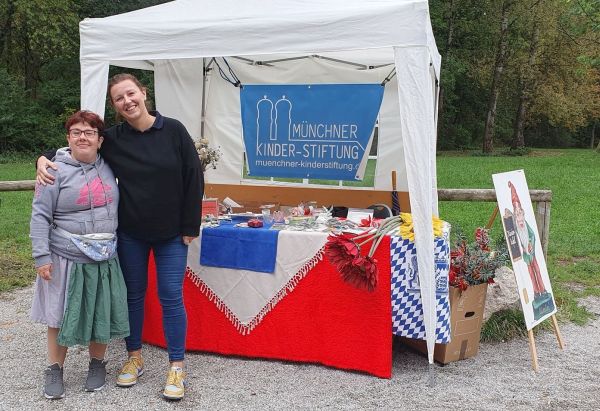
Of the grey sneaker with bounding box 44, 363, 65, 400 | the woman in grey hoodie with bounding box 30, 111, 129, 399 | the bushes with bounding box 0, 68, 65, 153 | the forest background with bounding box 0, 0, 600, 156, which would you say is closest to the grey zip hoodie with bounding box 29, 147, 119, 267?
the woman in grey hoodie with bounding box 30, 111, 129, 399

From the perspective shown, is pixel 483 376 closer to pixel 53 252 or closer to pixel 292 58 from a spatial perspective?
pixel 53 252

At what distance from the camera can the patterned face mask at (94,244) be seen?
2.80 metres

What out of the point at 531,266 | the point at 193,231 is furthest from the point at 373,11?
the point at 531,266

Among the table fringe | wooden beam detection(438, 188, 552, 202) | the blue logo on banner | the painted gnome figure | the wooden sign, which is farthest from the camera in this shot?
the blue logo on banner

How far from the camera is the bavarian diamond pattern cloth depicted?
3262 millimetres

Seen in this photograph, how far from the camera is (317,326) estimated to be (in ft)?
11.3

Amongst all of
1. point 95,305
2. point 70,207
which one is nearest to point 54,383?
point 95,305

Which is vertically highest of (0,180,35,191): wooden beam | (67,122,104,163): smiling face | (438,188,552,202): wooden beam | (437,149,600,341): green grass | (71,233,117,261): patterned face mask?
(67,122,104,163): smiling face

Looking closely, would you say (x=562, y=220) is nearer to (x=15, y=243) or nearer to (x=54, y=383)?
(x=15, y=243)

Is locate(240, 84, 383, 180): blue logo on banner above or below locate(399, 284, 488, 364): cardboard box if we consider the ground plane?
above

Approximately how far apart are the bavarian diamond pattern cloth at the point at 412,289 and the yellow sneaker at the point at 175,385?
1.20m

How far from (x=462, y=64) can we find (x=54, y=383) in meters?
21.9

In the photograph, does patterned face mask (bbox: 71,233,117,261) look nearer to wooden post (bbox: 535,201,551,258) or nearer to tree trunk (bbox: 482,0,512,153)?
wooden post (bbox: 535,201,551,258)

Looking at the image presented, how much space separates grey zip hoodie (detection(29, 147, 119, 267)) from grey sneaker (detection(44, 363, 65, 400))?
2.03 ft
